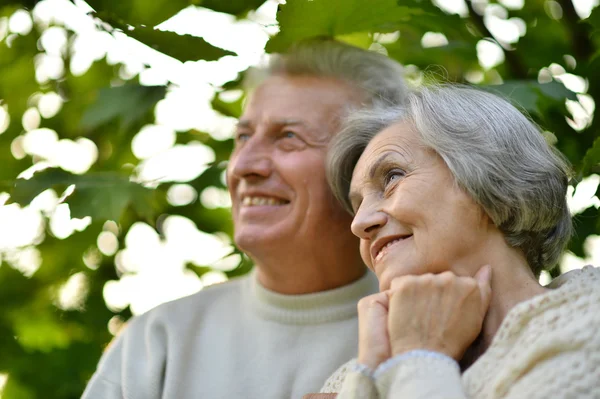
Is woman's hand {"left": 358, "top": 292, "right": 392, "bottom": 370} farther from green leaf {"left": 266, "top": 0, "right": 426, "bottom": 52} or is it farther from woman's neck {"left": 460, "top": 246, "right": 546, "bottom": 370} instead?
green leaf {"left": 266, "top": 0, "right": 426, "bottom": 52}

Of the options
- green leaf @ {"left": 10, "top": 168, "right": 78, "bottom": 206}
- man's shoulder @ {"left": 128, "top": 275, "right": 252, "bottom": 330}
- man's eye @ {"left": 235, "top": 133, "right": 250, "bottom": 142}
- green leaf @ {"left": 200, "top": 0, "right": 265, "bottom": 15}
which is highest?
green leaf @ {"left": 200, "top": 0, "right": 265, "bottom": 15}

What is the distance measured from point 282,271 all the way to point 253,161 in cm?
29

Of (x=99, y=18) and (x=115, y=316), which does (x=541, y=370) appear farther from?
(x=115, y=316)

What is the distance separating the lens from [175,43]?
201 centimetres

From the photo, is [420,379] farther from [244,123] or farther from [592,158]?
[244,123]

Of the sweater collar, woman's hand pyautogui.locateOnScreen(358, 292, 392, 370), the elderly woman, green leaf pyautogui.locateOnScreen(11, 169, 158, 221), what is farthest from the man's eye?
woman's hand pyautogui.locateOnScreen(358, 292, 392, 370)

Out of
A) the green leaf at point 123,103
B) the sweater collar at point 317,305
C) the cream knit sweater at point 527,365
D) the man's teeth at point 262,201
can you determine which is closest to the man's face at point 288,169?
the man's teeth at point 262,201

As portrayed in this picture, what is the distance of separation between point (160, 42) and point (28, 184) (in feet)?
1.56

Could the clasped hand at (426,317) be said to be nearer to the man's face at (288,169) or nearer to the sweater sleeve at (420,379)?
the sweater sleeve at (420,379)

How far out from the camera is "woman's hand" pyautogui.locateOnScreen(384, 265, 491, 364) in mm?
1575

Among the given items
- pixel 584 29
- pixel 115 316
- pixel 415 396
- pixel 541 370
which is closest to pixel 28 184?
pixel 115 316

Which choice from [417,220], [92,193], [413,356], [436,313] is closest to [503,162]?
[417,220]

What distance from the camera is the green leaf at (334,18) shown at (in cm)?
204

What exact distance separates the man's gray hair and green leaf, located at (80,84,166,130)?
338mm
